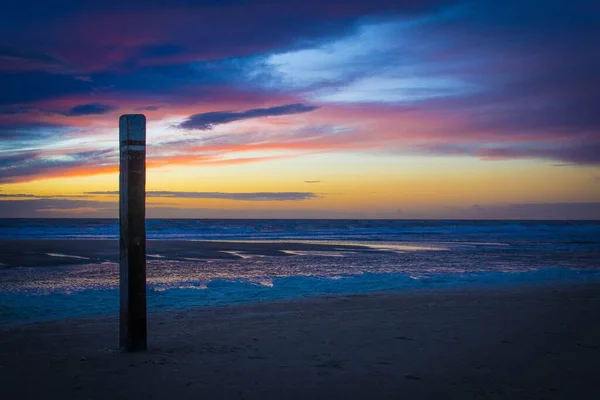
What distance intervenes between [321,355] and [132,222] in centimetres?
270

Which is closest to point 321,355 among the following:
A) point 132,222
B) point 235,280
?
point 132,222

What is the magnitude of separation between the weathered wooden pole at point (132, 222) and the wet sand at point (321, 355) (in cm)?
48

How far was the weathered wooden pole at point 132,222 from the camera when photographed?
6164 mm

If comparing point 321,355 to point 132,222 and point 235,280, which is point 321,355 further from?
point 235,280

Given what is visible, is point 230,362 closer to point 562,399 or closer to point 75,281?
point 562,399

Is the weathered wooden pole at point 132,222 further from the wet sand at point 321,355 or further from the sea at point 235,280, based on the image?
the sea at point 235,280

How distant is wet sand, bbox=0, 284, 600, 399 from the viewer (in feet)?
16.6

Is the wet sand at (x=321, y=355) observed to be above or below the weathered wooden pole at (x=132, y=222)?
below

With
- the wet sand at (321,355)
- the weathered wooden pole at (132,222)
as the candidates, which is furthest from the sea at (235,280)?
the weathered wooden pole at (132,222)

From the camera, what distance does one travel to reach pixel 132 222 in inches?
243

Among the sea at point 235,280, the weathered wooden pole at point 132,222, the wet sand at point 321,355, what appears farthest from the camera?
the sea at point 235,280

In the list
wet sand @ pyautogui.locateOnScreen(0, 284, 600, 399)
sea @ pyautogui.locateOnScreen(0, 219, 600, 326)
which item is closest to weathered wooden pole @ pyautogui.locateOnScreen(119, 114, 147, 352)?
wet sand @ pyautogui.locateOnScreen(0, 284, 600, 399)

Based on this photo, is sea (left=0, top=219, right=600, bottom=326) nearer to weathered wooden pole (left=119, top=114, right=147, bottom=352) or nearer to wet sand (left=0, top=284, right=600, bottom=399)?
wet sand (left=0, top=284, right=600, bottom=399)

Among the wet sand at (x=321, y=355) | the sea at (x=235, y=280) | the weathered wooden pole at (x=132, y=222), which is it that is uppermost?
the weathered wooden pole at (x=132, y=222)
